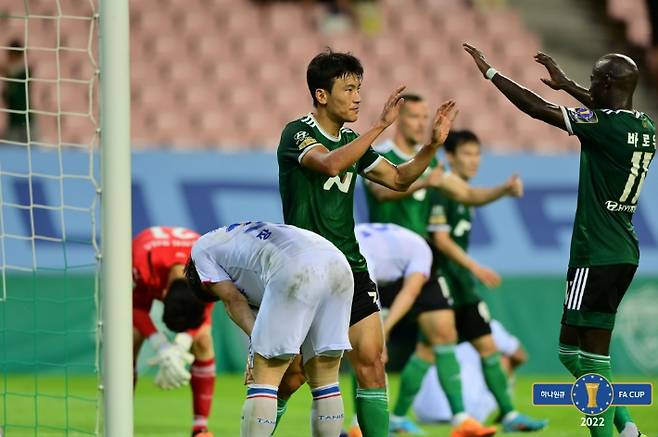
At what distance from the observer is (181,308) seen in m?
6.18

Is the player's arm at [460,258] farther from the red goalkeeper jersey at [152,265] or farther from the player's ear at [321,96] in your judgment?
the player's ear at [321,96]

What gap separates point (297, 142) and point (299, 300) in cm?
95

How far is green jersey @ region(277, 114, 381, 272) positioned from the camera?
5250 millimetres

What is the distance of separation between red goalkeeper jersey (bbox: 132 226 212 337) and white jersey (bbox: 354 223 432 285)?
1.10 meters

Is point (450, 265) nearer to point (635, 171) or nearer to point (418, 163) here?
point (635, 171)

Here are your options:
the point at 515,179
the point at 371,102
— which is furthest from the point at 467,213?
the point at 371,102

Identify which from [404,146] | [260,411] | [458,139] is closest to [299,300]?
[260,411]

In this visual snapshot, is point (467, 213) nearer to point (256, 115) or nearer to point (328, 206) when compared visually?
point (328, 206)

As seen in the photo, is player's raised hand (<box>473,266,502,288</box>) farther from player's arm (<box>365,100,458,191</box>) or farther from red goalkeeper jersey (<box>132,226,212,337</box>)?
player's arm (<box>365,100,458,191</box>)

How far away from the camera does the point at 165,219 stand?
11180 mm

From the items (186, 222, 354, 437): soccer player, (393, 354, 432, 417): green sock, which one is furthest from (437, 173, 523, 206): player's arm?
(186, 222, 354, 437): soccer player

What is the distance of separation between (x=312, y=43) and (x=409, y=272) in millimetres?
8007

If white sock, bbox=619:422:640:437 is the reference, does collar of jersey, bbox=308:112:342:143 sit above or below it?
above

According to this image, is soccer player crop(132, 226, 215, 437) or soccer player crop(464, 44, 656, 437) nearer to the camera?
soccer player crop(464, 44, 656, 437)
